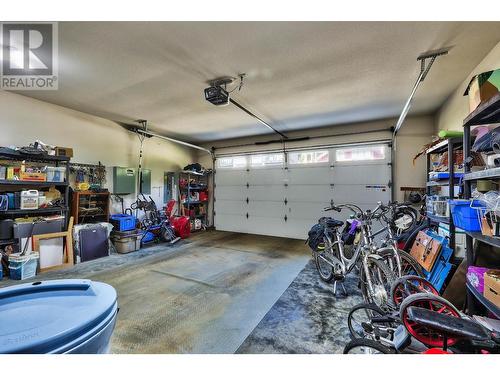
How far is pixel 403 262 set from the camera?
2541 millimetres

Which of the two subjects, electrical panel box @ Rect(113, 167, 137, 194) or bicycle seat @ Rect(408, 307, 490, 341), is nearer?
bicycle seat @ Rect(408, 307, 490, 341)

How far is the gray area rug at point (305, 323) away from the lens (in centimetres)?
187

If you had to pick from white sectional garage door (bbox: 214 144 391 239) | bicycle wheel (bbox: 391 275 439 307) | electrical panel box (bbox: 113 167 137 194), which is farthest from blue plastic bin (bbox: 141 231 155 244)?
bicycle wheel (bbox: 391 275 439 307)

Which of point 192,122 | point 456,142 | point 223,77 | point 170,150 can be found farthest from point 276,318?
point 170,150

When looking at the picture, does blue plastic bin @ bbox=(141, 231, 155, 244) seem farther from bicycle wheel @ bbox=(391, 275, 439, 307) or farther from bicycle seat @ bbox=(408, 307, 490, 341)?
bicycle seat @ bbox=(408, 307, 490, 341)

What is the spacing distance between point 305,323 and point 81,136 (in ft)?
17.7

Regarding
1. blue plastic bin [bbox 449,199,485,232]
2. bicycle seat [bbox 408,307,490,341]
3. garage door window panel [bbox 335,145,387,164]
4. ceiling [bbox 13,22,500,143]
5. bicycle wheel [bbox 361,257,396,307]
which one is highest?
ceiling [bbox 13,22,500,143]

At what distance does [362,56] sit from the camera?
2.62 metres

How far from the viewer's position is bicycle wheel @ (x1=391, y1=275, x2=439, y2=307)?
69.0 inches

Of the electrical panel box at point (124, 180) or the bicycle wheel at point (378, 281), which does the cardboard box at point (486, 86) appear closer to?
the bicycle wheel at point (378, 281)

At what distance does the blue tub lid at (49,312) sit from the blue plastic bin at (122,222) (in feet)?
13.6

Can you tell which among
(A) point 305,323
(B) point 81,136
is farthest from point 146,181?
(A) point 305,323

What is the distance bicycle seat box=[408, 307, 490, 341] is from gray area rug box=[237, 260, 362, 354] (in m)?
1.08

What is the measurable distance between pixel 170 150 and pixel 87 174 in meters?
2.52
